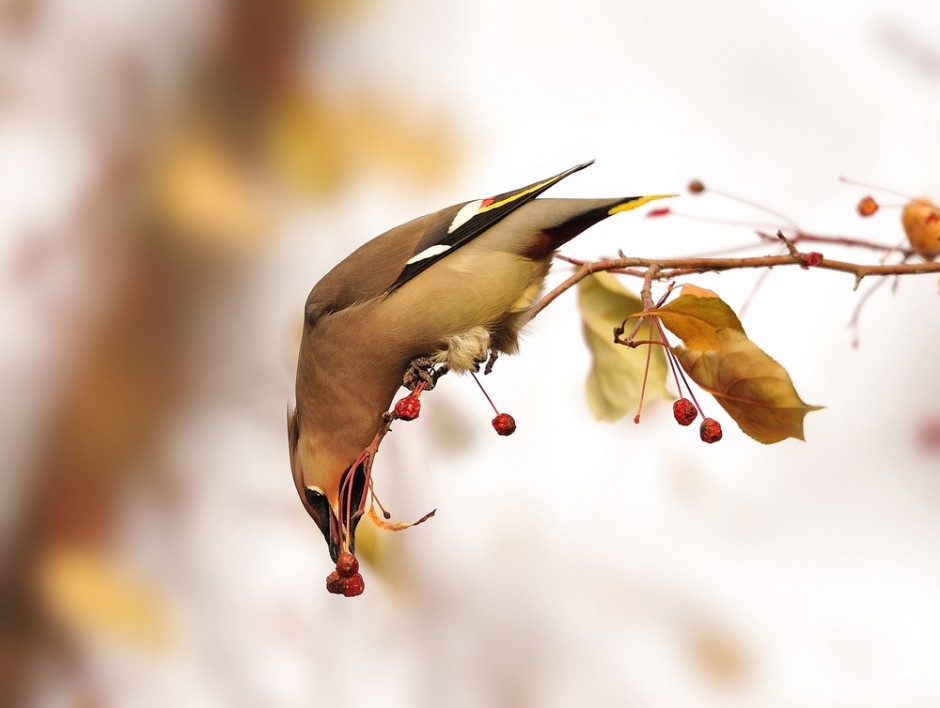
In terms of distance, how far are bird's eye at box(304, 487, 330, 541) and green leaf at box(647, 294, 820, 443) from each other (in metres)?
0.39

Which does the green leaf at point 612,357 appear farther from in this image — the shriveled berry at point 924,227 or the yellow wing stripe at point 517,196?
the shriveled berry at point 924,227

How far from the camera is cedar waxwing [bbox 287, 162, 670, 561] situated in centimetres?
94

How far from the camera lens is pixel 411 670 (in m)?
1.73

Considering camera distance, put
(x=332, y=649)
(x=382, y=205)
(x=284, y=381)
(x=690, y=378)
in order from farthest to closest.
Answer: (x=382, y=205)
(x=332, y=649)
(x=284, y=381)
(x=690, y=378)

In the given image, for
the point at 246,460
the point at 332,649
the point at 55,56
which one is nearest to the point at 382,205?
the point at 246,460

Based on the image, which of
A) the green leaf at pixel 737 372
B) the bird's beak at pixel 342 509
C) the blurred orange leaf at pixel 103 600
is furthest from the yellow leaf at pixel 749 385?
the blurred orange leaf at pixel 103 600

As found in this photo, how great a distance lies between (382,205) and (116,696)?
1054 mm

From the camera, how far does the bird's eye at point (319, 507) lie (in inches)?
38.4

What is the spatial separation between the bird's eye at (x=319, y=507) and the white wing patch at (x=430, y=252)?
0.26 m

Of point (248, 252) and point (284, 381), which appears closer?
point (284, 381)

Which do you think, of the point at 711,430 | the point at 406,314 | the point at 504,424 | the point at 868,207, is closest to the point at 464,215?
the point at 406,314

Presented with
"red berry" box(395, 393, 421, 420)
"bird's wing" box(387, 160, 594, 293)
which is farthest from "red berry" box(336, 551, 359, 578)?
"bird's wing" box(387, 160, 594, 293)

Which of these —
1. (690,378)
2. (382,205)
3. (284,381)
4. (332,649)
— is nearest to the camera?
(690,378)

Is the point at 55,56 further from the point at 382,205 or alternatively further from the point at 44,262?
the point at 382,205
